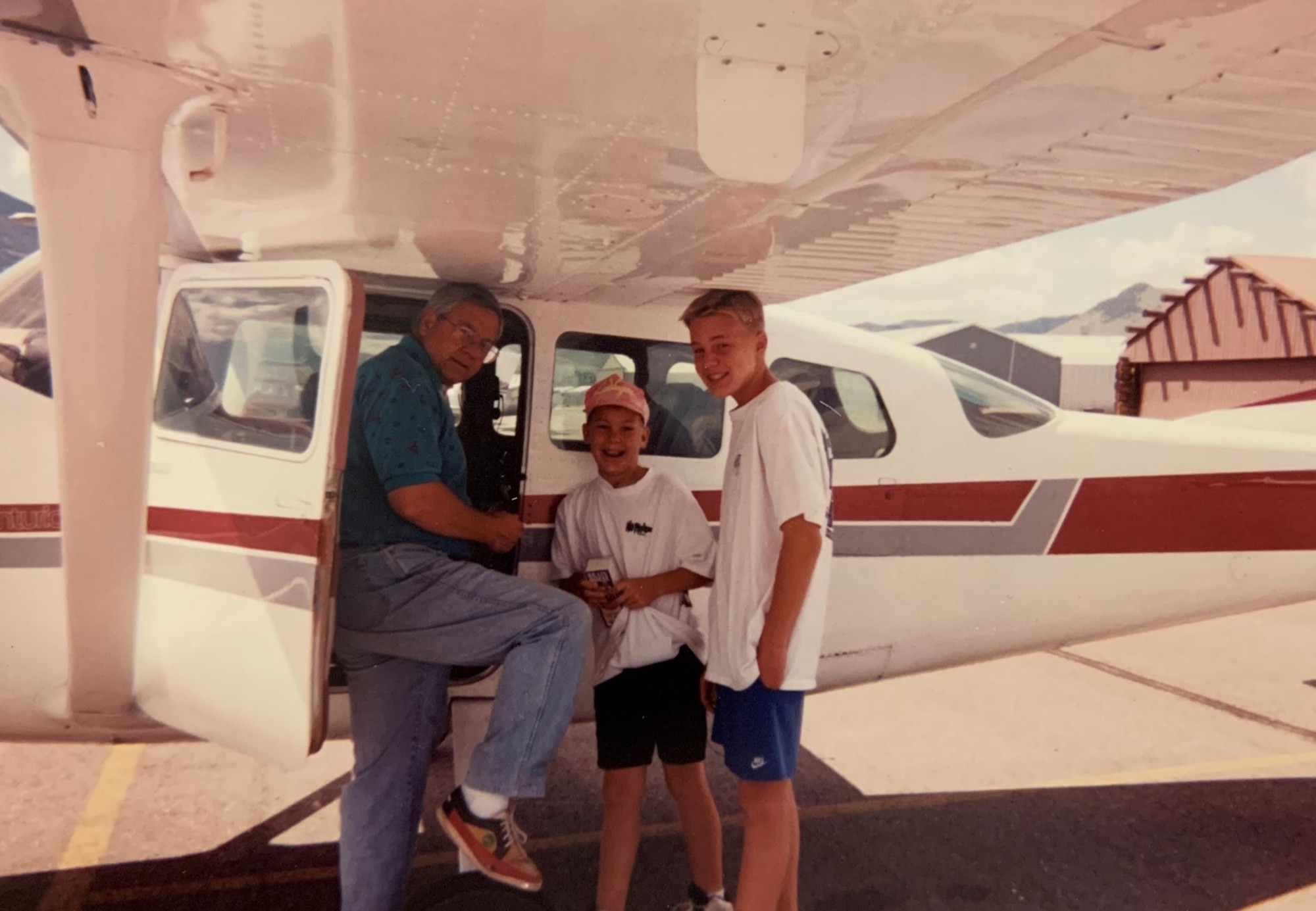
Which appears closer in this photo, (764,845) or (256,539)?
(256,539)

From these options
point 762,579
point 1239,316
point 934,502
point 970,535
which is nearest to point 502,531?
point 762,579

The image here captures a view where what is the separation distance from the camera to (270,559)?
227 cm

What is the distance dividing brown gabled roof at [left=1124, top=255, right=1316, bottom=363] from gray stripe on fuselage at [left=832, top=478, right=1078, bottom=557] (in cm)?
1671

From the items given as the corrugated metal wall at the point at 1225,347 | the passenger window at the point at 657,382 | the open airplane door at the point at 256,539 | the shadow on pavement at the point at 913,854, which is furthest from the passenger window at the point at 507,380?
the corrugated metal wall at the point at 1225,347

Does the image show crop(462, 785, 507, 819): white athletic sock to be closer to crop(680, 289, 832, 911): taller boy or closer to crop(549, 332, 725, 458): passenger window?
crop(680, 289, 832, 911): taller boy

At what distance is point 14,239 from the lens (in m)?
3.30

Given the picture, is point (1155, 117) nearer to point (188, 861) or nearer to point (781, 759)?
point (781, 759)

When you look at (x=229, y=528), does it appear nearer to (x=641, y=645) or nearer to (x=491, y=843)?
(x=491, y=843)

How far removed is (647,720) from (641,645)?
0.23 m

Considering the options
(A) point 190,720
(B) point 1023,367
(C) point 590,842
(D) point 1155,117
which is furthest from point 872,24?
(B) point 1023,367

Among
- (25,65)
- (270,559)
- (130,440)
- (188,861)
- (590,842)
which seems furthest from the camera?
(590,842)

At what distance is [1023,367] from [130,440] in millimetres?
46731

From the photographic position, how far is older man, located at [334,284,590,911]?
7.47 feet

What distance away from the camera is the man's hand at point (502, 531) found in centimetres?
251
